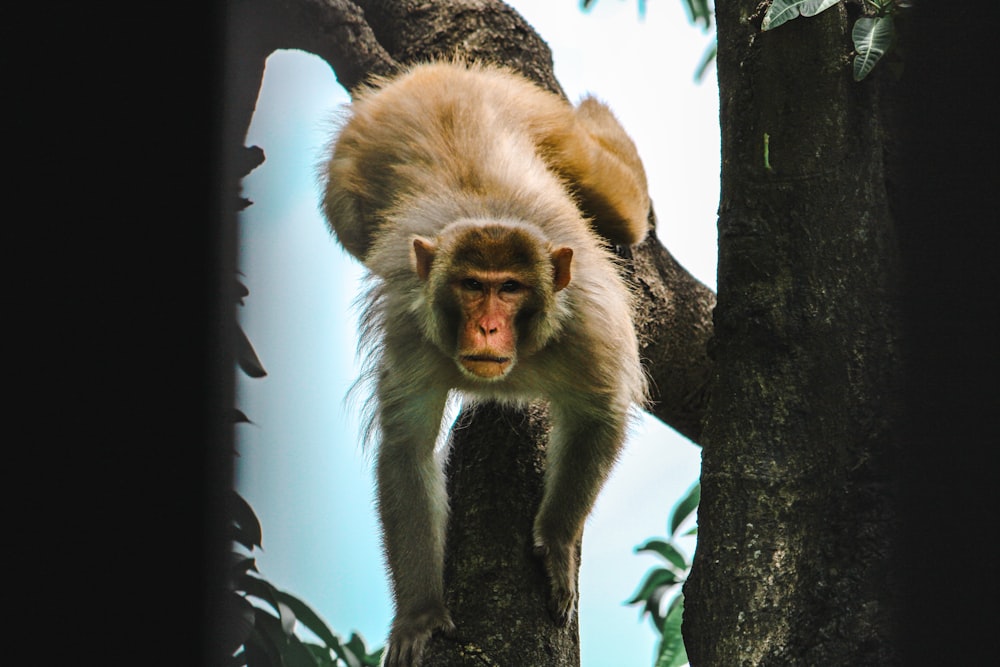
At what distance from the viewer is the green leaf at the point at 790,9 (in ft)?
8.54

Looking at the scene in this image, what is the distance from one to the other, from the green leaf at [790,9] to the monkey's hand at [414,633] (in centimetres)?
229

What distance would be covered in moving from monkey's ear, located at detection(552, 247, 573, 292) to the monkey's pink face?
0.42ft

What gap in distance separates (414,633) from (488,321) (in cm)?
121

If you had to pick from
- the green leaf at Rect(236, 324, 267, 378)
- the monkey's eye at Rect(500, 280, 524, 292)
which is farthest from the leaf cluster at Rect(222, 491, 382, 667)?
the monkey's eye at Rect(500, 280, 524, 292)

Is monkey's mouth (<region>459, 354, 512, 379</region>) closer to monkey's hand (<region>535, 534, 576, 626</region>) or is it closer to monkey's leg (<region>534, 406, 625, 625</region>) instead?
monkey's leg (<region>534, 406, 625, 625</region>)

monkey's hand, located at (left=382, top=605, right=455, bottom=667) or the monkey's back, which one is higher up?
the monkey's back

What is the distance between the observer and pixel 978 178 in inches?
60.9

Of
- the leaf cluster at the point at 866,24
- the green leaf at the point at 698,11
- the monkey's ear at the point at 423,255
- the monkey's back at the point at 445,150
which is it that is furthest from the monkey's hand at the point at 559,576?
the green leaf at the point at 698,11

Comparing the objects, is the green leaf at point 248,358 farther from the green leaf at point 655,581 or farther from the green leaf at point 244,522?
the green leaf at point 655,581

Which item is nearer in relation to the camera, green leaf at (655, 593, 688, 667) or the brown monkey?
the brown monkey

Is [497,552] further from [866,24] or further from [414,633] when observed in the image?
[866,24]

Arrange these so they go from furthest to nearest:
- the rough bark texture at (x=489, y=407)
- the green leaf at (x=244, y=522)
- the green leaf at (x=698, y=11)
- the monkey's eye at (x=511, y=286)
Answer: the green leaf at (x=698, y=11) < the rough bark texture at (x=489, y=407) < the monkey's eye at (x=511, y=286) < the green leaf at (x=244, y=522)

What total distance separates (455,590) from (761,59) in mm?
2146

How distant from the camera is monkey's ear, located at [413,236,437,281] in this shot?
3350 mm
